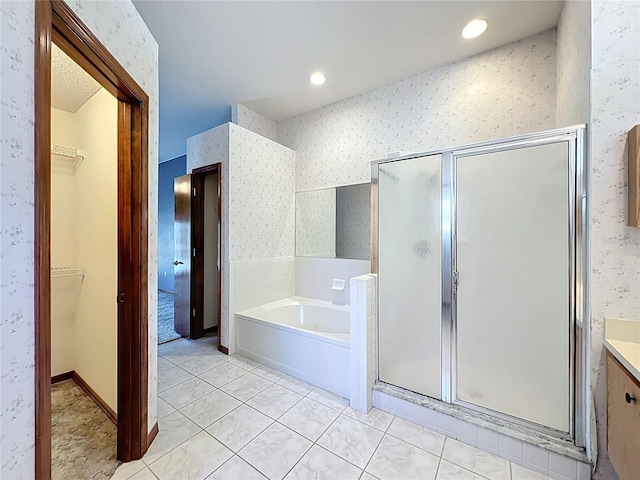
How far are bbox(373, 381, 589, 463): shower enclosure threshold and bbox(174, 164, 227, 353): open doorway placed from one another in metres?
2.15

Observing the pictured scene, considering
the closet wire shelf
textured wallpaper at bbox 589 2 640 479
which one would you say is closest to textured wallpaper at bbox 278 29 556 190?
textured wallpaper at bbox 589 2 640 479

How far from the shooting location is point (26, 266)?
782 millimetres

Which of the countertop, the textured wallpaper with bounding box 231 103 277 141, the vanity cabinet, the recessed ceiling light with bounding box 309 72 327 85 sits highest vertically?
the recessed ceiling light with bounding box 309 72 327 85

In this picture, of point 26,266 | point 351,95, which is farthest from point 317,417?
point 351,95

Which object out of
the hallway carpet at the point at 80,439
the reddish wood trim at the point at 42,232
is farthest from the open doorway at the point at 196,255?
the reddish wood trim at the point at 42,232

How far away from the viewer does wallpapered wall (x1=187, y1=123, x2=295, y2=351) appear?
2902 mm

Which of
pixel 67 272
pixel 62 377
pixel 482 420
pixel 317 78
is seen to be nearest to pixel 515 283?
pixel 482 420

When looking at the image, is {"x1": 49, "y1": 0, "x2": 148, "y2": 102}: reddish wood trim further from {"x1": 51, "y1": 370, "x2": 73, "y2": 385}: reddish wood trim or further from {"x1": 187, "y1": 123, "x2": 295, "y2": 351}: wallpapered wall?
{"x1": 51, "y1": 370, "x2": 73, "y2": 385}: reddish wood trim

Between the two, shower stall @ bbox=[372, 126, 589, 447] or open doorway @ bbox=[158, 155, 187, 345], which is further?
open doorway @ bbox=[158, 155, 187, 345]

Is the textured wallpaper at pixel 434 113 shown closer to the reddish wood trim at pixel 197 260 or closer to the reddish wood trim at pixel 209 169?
the reddish wood trim at pixel 209 169

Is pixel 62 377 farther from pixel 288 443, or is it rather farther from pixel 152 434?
→ pixel 288 443

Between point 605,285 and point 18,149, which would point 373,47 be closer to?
point 605,285

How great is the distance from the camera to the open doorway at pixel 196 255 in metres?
3.37

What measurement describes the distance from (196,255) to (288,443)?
2473 mm
